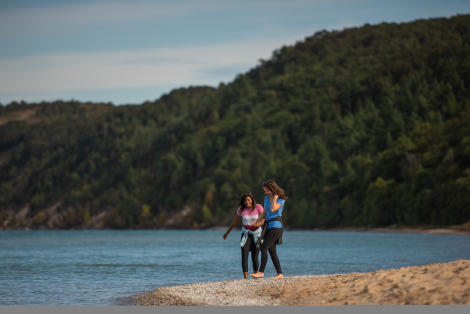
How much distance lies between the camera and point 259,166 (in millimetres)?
198125

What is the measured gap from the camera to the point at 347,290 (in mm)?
17781

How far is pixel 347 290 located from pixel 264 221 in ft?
13.9

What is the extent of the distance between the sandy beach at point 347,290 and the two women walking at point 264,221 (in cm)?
103

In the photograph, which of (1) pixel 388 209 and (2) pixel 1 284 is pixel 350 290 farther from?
(1) pixel 388 209

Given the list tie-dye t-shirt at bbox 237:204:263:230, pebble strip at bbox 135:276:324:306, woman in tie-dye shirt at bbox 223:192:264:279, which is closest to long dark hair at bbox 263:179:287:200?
woman in tie-dye shirt at bbox 223:192:264:279

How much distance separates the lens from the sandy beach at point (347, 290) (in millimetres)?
16234

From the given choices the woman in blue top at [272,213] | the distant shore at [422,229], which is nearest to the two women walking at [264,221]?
the woman in blue top at [272,213]

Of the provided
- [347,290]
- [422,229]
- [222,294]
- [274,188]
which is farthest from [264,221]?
[422,229]

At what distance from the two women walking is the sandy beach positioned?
1.03m

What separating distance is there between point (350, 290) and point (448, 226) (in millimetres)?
102053

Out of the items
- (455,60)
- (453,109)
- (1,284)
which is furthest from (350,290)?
(455,60)

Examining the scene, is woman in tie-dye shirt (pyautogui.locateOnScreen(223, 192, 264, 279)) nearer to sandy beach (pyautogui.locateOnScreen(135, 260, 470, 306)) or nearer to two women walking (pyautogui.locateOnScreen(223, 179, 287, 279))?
two women walking (pyautogui.locateOnScreen(223, 179, 287, 279))

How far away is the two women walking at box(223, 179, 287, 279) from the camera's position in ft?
68.1

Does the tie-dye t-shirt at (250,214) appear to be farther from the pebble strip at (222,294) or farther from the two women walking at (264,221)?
the pebble strip at (222,294)
